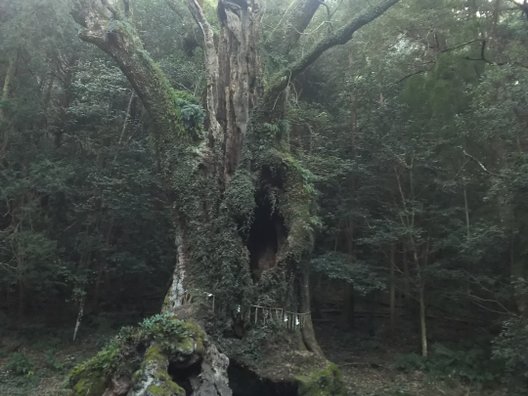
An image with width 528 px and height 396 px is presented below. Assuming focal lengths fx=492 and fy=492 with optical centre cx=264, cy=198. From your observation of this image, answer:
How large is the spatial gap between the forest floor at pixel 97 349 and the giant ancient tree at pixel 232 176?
3.11 meters

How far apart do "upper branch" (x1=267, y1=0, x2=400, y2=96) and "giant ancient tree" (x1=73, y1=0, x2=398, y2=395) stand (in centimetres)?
2

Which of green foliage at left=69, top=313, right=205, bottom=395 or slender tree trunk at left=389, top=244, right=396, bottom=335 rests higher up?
slender tree trunk at left=389, top=244, right=396, bottom=335

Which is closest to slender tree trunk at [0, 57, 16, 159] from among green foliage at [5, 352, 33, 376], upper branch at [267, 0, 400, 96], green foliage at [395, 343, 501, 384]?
green foliage at [5, 352, 33, 376]

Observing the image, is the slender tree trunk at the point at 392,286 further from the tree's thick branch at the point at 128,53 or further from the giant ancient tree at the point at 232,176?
the tree's thick branch at the point at 128,53

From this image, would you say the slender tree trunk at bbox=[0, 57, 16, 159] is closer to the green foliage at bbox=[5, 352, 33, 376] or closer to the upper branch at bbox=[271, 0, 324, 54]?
the green foliage at bbox=[5, 352, 33, 376]

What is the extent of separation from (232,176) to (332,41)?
3.15 meters

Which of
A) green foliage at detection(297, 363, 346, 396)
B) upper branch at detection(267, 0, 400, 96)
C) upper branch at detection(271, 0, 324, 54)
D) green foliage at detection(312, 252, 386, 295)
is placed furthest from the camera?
green foliage at detection(312, 252, 386, 295)

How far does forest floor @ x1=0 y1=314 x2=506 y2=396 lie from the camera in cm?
1030

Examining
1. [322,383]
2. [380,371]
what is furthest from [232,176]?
[380,371]

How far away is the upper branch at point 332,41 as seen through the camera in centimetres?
888

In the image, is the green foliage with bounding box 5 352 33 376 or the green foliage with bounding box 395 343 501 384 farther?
the green foliage with bounding box 5 352 33 376

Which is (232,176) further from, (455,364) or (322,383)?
(455,364)

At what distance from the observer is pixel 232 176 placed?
938 centimetres

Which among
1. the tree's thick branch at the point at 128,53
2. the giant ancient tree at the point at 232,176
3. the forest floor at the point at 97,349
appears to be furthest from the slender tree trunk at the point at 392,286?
the tree's thick branch at the point at 128,53
